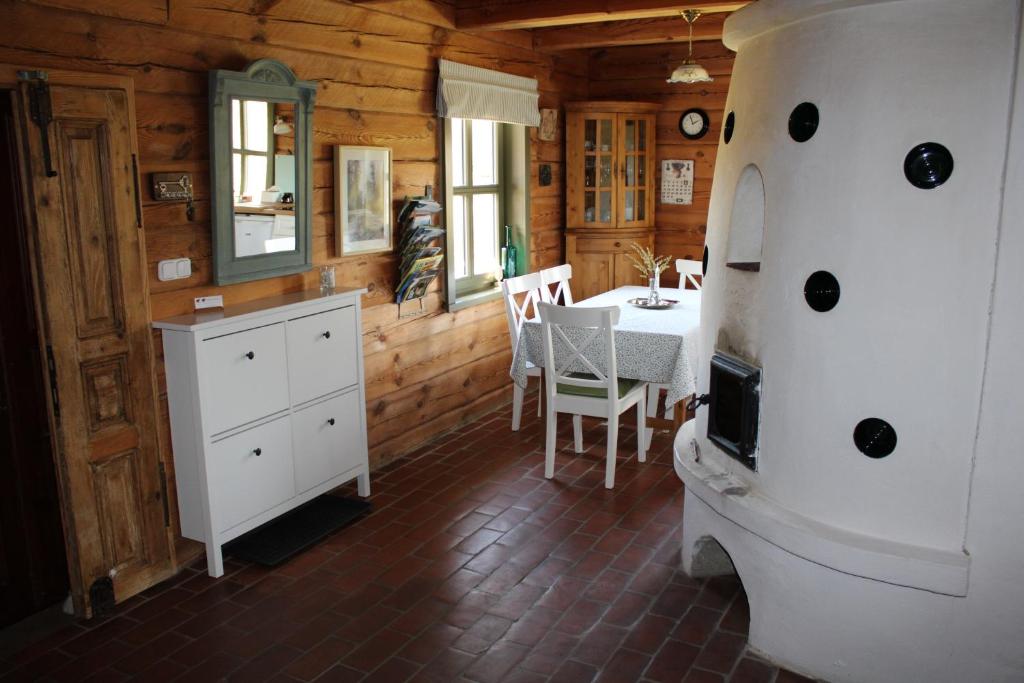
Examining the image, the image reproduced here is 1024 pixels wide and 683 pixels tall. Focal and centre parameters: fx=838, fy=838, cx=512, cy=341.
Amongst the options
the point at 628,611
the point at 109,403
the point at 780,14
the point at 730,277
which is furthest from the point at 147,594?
the point at 780,14

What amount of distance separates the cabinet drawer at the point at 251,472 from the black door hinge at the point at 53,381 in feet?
1.81

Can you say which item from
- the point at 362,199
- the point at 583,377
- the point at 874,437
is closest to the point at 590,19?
the point at 362,199

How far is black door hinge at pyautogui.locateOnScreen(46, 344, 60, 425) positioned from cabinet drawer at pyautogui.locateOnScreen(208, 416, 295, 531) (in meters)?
0.55

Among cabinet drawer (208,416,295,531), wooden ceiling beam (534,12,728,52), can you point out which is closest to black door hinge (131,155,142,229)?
cabinet drawer (208,416,295,531)

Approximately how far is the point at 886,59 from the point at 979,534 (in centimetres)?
140

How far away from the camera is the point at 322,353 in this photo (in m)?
→ 3.77

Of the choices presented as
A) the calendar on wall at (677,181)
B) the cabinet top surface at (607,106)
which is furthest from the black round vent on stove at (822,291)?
the calendar on wall at (677,181)

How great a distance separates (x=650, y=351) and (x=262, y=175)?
6.88ft

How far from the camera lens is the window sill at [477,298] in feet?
16.9

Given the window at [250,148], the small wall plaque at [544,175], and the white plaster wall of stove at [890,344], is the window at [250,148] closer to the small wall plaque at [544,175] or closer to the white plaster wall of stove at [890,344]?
the white plaster wall of stove at [890,344]

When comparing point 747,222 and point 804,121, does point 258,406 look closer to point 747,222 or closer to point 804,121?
point 747,222

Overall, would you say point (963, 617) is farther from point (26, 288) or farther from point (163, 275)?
point (26, 288)

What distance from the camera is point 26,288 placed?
2.90 meters

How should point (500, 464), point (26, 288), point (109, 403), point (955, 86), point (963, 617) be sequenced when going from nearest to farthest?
point (955, 86) → point (963, 617) → point (26, 288) → point (109, 403) → point (500, 464)
